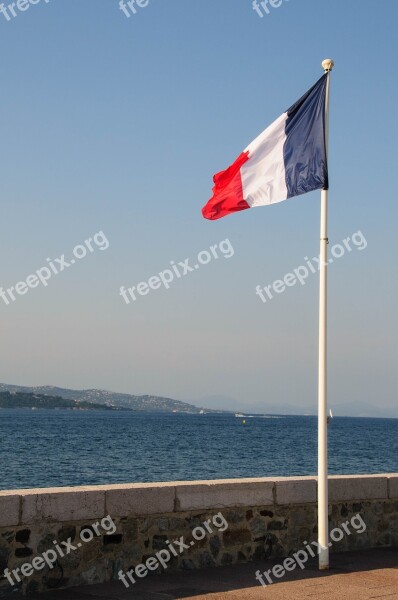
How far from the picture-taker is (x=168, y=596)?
7.46 m

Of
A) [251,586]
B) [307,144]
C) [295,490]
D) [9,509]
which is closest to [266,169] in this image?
[307,144]

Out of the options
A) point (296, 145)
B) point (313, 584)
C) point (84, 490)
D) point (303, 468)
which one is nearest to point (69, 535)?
point (84, 490)

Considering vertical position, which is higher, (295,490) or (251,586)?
(295,490)

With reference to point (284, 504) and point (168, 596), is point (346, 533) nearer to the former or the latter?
point (284, 504)

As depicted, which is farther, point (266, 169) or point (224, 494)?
point (266, 169)

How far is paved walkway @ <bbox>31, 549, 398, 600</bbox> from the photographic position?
7512mm

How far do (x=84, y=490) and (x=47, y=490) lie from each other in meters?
Answer: 0.38

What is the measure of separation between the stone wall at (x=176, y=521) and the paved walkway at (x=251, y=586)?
0.22m

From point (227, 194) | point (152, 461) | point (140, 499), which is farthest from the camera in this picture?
point (152, 461)

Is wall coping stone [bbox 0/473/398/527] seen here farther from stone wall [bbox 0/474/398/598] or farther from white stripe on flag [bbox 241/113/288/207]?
white stripe on flag [bbox 241/113/288/207]

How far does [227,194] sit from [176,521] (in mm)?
4098

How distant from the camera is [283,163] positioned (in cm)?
962

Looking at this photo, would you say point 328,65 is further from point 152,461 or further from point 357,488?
point 152,461

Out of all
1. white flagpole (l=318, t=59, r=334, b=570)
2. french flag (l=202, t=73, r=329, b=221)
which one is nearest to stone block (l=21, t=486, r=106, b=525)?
white flagpole (l=318, t=59, r=334, b=570)
